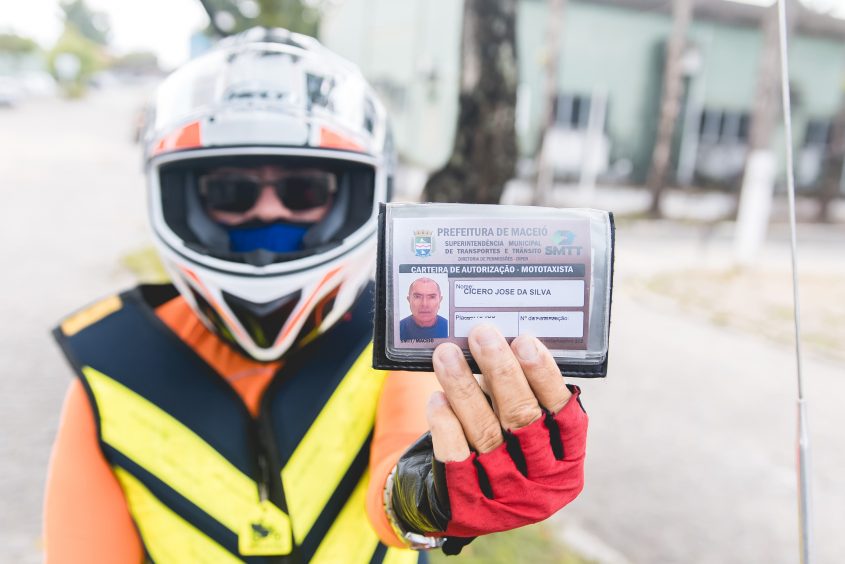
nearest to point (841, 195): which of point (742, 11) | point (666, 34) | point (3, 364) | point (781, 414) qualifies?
point (742, 11)

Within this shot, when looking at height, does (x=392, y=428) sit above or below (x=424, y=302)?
below

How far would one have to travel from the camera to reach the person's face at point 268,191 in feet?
4.91

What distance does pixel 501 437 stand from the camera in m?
0.91

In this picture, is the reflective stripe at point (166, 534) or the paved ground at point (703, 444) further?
the paved ground at point (703, 444)

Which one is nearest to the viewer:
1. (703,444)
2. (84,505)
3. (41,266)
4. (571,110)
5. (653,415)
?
(84,505)

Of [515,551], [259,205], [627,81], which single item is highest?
[627,81]

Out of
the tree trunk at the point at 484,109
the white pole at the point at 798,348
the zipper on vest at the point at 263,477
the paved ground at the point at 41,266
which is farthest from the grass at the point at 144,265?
the white pole at the point at 798,348

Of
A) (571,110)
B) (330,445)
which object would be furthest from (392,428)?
(571,110)

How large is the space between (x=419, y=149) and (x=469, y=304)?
17864 millimetres

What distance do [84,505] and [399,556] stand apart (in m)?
0.63

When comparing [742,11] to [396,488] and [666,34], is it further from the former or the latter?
[396,488]

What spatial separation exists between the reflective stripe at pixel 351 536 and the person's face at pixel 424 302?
1.80 feet

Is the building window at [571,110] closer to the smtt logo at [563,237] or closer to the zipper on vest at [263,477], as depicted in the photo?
the zipper on vest at [263,477]

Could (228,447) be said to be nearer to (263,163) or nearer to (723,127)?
(263,163)
